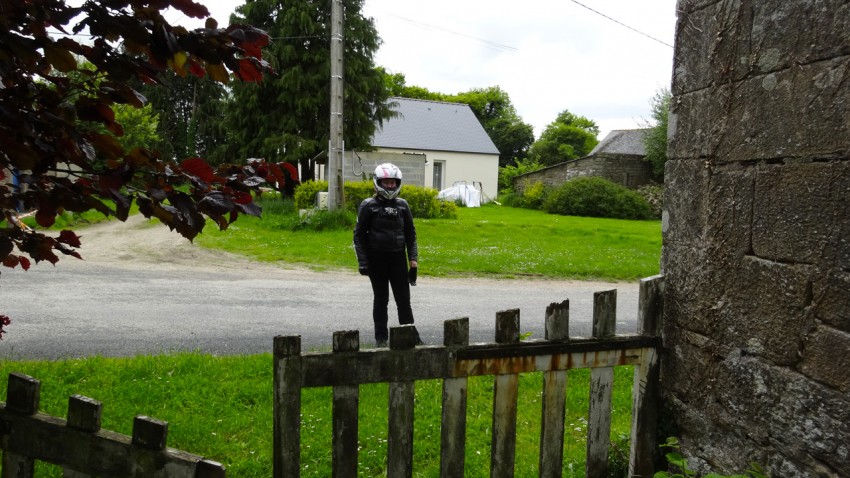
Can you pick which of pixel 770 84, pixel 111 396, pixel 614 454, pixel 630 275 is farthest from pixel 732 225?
pixel 630 275

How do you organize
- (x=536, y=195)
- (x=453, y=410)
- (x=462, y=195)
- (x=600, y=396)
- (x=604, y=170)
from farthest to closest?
1. (x=462, y=195)
2. (x=536, y=195)
3. (x=604, y=170)
4. (x=600, y=396)
5. (x=453, y=410)

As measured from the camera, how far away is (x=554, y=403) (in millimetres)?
2971

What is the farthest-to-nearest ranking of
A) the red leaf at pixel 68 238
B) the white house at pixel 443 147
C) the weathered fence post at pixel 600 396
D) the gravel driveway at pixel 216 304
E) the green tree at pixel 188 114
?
the green tree at pixel 188 114 < the white house at pixel 443 147 < the gravel driveway at pixel 216 304 < the weathered fence post at pixel 600 396 < the red leaf at pixel 68 238

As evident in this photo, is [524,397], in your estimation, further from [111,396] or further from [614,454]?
[111,396]

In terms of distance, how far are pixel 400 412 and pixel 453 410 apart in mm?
254

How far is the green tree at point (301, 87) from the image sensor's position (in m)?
24.2

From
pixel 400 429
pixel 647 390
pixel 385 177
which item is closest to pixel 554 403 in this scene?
pixel 647 390

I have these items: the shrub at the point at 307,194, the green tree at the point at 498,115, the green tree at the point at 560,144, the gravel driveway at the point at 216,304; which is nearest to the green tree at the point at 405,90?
the green tree at the point at 498,115

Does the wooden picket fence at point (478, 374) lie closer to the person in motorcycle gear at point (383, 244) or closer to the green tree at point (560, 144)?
the person in motorcycle gear at point (383, 244)

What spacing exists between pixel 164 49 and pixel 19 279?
9.73m

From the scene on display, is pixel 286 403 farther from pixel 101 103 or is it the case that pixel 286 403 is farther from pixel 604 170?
pixel 604 170

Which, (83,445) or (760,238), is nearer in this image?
(83,445)

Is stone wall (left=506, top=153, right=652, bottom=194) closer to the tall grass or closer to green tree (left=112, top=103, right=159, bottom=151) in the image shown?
green tree (left=112, top=103, right=159, bottom=151)

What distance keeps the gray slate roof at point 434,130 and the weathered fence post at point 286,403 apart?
123ft
